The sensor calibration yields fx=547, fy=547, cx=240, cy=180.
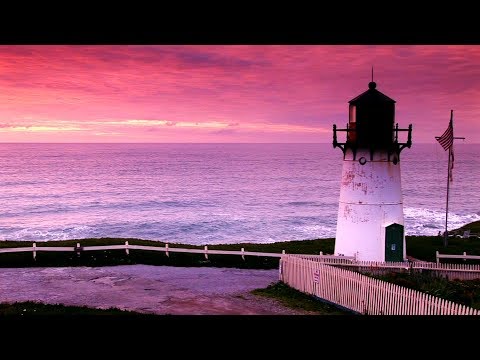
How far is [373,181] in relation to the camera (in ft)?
83.2

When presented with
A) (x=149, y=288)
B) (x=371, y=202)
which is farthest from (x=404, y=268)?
(x=149, y=288)

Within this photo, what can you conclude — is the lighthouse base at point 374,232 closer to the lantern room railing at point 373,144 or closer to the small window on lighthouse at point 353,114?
the lantern room railing at point 373,144

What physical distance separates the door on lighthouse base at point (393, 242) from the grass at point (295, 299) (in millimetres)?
5989

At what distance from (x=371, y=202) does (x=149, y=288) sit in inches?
427

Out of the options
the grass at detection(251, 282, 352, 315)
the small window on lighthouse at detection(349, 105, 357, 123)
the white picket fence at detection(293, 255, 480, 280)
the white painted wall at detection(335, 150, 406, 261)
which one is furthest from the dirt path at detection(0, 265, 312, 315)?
the small window on lighthouse at detection(349, 105, 357, 123)

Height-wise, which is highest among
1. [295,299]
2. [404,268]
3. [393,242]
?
[393,242]

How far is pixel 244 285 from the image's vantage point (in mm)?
23203

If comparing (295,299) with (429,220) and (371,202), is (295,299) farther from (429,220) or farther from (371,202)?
(429,220)

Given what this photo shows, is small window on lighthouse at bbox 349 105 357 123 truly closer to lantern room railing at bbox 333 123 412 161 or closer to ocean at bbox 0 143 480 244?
lantern room railing at bbox 333 123 412 161

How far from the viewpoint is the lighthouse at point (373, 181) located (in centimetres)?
2534

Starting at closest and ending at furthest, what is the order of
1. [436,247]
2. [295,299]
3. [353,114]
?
[295,299] → [353,114] → [436,247]
